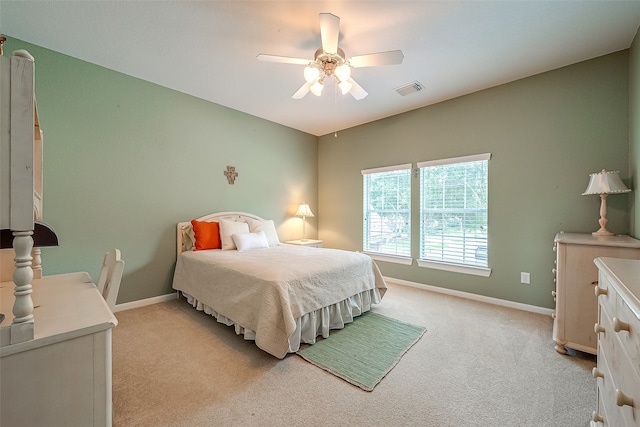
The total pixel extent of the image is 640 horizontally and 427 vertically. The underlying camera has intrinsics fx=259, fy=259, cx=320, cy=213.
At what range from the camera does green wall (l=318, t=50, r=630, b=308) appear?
8.14 feet

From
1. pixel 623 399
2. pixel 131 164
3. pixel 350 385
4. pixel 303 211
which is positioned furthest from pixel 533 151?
pixel 131 164

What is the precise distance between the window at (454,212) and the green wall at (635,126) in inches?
44.6

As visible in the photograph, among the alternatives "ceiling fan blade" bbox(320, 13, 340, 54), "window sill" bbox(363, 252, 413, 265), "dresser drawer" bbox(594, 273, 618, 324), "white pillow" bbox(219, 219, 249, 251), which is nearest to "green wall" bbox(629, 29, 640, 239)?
"dresser drawer" bbox(594, 273, 618, 324)

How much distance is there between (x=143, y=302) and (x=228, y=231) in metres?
1.26

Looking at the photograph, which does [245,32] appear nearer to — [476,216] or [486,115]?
[486,115]

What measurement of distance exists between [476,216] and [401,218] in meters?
1.03

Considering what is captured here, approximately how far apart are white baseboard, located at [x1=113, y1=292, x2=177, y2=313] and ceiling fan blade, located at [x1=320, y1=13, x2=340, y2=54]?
10.8 ft

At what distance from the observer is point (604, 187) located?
2.19 m

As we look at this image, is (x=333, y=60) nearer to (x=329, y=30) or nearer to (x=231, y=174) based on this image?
(x=329, y=30)

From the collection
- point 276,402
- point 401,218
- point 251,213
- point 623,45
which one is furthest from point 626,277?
point 251,213

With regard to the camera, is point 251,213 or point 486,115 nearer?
point 486,115

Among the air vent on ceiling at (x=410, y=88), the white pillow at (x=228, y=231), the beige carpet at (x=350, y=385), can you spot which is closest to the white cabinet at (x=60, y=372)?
the beige carpet at (x=350, y=385)

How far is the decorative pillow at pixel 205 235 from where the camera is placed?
10.6 feet

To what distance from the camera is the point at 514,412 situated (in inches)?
58.2
